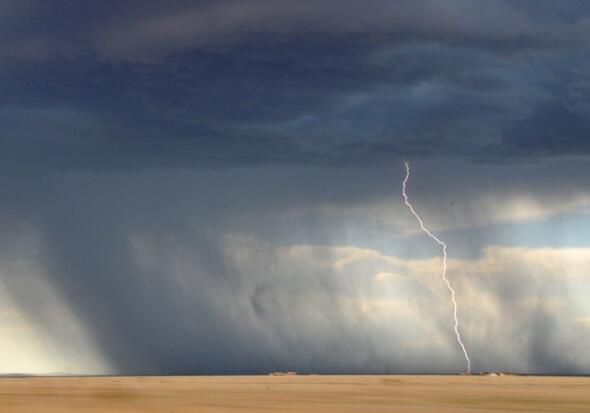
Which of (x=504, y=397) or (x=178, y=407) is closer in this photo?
(x=178, y=407)

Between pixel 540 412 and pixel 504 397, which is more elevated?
pixel 504 397

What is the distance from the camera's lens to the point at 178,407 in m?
70.4

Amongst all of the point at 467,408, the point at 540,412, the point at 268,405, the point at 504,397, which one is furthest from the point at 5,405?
the point at 504,397

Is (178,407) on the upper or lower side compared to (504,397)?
lower

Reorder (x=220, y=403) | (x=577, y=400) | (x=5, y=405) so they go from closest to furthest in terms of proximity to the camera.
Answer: (x=5, y=405) < (x=220, y=403) < (x=577, y=400)

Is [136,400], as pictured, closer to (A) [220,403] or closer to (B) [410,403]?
(A) [220,403]

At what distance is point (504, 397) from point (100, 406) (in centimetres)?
3537

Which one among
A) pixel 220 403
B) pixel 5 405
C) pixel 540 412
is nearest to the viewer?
pixel 540 412

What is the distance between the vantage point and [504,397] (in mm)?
89625

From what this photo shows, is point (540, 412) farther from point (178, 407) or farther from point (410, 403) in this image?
point (178, 407)

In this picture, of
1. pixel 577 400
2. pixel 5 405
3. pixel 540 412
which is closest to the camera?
pixel 540 412

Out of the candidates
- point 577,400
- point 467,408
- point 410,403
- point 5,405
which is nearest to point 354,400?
point 410,403

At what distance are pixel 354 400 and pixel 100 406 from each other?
761 inches

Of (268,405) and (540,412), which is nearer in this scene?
(540,412)
